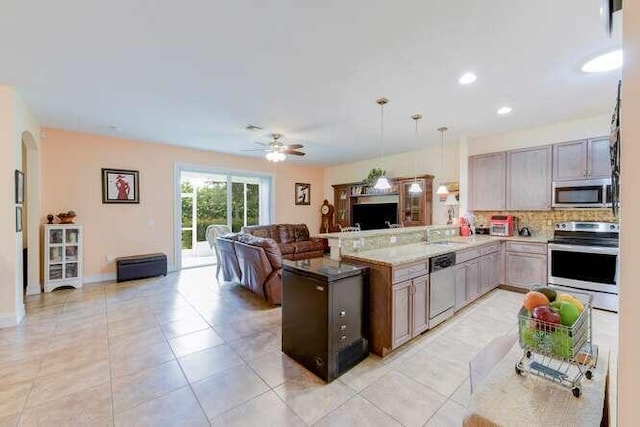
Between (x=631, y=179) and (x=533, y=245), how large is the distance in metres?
4.66

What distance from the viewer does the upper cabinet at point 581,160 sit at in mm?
3912

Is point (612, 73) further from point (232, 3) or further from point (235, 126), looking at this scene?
point (235, 126)

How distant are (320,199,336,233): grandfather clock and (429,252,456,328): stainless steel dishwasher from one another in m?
5.09

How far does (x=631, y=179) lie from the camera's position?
47 centimetres

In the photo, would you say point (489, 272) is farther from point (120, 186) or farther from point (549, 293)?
point (120, 186)

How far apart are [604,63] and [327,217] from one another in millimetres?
6562

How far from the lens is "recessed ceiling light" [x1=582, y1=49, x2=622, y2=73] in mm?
2537

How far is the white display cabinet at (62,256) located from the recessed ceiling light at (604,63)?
7.04m

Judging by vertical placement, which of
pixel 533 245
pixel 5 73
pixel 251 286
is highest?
pixel 5 73

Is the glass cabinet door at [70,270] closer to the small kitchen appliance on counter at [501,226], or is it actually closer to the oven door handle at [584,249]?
the small kitchen appliance on counter at [501,226]

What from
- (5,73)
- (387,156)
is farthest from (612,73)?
(5,73)

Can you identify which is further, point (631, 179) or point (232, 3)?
point (232, 3)

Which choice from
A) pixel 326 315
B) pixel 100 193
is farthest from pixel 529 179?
pixel 100 193

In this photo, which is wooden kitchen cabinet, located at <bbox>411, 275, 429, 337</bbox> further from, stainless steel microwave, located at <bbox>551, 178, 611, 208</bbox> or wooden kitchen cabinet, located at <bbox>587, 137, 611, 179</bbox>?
wooden kitchen cabinet, located at <bbox>587, 137, 611, 179</bbox>
